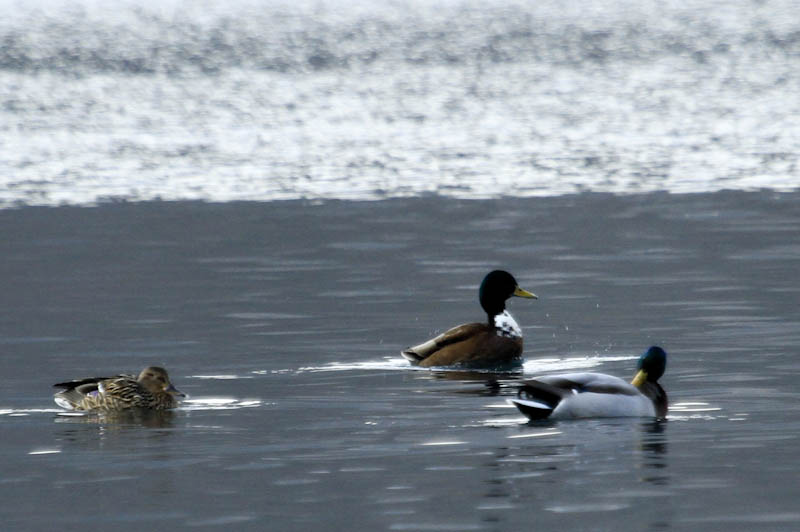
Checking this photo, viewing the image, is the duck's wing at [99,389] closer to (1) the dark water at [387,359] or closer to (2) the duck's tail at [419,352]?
(1) the dark water at [387,359]

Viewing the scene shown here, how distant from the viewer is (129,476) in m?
11.7

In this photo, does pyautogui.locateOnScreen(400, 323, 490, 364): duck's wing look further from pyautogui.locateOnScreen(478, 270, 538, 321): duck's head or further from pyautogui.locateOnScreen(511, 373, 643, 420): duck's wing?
pyautogui.locateOnScreen(511, 373, 643, 420): duck's wing

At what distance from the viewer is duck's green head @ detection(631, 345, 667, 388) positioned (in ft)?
45.6

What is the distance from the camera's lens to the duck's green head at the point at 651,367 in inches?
547

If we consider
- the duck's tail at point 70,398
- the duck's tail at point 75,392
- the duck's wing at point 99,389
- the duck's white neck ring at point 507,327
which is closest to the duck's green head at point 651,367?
the duck's white neck ring at point 507,327

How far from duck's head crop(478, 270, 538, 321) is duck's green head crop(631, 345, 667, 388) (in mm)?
4196

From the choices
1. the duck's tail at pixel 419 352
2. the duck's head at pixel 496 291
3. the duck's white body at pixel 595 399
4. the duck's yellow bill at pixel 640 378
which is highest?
the duck's head at pixel 496 291

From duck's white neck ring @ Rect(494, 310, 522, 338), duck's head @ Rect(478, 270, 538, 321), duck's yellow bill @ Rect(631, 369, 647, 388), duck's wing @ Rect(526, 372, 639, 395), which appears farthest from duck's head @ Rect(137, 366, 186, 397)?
duck's head @ Rect(478, 270, 538, 321)

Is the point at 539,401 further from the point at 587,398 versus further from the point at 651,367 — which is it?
the point at 651,367

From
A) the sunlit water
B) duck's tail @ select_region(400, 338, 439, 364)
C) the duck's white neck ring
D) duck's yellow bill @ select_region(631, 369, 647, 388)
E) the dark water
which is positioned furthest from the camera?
the sunlit water

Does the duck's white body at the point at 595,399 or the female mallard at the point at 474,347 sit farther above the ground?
the female mallard at the point at 474,347

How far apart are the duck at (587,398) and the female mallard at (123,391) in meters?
2.83

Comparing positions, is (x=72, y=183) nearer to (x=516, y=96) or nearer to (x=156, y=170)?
(x=156, y=170)

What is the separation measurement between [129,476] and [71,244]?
16.5 metres
